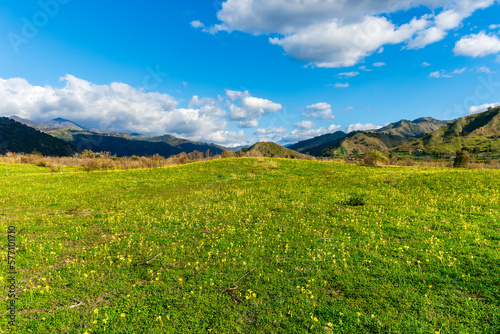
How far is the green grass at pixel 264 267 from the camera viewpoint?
6.04m

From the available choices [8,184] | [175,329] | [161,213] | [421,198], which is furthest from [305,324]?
[8,184]

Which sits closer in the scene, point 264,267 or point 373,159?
point 264,267

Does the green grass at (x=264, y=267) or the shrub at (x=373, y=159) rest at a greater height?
the shrub at (x=373, y=159)

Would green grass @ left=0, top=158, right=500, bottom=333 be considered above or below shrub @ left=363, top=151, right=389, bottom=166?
below

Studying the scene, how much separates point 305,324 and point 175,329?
11.9ft

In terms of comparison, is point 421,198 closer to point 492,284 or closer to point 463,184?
point 463,184

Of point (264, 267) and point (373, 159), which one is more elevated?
point (373, 159)

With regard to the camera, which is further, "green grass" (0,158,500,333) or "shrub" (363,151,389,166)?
"shrub" (363,151,389,166)

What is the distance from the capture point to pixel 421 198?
1755cm

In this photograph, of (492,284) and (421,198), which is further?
(421,198)

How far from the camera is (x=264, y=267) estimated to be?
8.64m

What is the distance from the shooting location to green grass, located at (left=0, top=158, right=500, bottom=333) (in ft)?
19.8

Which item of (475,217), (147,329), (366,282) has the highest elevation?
(475,217)

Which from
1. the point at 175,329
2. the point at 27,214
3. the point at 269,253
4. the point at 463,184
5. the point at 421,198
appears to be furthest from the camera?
the point at 463,184
